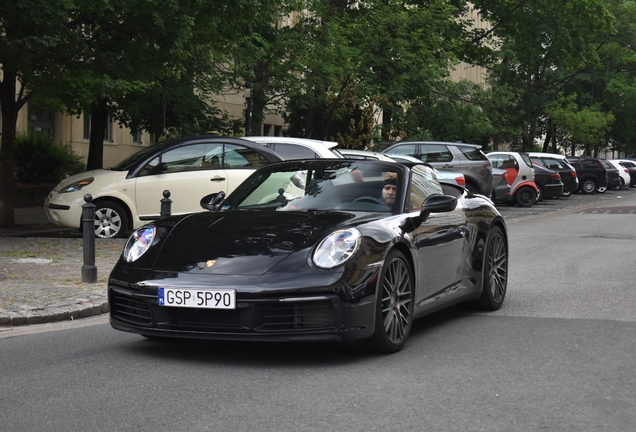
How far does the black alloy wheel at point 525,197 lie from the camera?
104 ft

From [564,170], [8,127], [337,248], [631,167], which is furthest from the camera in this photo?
[631,167]

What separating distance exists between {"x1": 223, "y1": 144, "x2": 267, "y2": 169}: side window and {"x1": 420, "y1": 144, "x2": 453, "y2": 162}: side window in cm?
988

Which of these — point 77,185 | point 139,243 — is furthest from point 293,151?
point 139,243

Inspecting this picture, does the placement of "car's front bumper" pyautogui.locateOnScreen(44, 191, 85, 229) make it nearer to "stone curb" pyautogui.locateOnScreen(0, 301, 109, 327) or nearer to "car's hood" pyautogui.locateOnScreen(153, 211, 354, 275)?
"stone curb" pyautogui.locateOnScreen(0, 301, 109, 327)

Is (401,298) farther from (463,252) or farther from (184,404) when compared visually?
(184,404)

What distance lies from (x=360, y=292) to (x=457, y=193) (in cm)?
290

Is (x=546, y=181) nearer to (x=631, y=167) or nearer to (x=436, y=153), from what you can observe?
(x=436, y=153)

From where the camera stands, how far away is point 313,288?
5.92m

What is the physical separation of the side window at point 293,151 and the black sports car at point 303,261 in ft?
30.3

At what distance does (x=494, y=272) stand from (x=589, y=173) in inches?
1517

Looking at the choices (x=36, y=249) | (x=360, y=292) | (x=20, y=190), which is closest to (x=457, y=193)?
(x=360, y=292)

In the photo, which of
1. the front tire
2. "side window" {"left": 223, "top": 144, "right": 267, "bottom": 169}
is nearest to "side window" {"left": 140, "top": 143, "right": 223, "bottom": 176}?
"side window" {"left": 223, "top": 144, "right": 267, "bottom": 169}

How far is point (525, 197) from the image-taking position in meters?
31.9

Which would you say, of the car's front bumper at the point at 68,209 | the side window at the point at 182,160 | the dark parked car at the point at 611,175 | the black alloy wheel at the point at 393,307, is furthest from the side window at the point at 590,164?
the black alloy wheel at the point at 393,307
